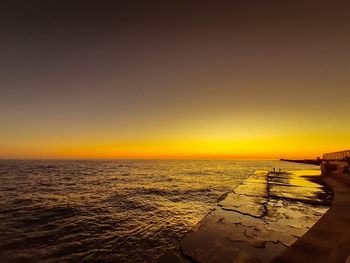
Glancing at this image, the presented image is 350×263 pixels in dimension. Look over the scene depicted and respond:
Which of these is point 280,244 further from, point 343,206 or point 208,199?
point 208,199

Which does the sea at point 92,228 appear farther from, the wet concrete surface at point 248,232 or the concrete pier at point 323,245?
the concrete pier at point 323,245

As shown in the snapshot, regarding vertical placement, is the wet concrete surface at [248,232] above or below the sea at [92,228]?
above

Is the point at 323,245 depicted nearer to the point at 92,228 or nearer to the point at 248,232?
the point at 248,232

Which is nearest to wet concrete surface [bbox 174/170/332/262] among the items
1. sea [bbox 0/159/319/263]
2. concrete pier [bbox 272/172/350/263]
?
concrete pier [bbox 272/172/350/263]

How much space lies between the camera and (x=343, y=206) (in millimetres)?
6508

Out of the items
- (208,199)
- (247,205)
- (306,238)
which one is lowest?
(208,199)

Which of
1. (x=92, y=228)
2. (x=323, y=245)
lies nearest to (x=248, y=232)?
(x=323, y=245)

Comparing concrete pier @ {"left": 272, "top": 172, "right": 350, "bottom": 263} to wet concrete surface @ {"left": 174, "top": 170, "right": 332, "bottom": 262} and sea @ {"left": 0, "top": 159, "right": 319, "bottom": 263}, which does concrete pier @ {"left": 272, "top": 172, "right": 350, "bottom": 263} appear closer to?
wet concrete surface @ {"left": 174, "top": 170, "right": 332, "bottom": 262}

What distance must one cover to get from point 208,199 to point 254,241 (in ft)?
25.6

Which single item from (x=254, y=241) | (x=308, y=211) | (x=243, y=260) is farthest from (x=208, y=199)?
(x=243, y=260)

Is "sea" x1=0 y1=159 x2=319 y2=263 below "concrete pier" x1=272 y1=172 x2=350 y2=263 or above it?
below

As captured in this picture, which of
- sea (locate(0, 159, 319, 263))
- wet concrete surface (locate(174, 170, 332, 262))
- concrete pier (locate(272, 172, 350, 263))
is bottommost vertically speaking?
sea (locate(0, 159, 319, 263))

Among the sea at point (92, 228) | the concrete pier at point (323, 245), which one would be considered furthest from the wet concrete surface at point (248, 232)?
the sea at point (92, 228)

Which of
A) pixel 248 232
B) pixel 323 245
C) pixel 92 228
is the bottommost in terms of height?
pixel 92 228
